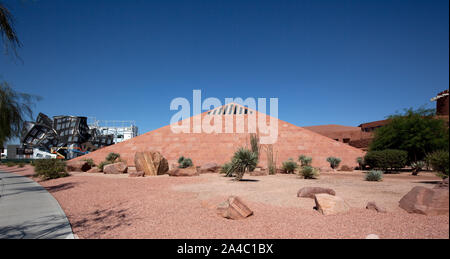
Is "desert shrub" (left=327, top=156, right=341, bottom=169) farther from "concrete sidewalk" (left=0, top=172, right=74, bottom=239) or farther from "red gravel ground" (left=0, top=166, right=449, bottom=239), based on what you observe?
"concrete sidewalk" (left=0, top=172, right=74, bottom=239)

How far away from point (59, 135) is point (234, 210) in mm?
81836

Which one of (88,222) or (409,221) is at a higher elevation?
(409,221)

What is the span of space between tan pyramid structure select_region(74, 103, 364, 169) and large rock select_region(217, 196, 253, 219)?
2069cm

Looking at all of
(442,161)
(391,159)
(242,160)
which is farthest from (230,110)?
(442,161)

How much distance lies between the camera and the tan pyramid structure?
2628 centimetres

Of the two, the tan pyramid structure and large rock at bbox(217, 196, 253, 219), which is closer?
large rock at bbox(217, 196, 253, 219)

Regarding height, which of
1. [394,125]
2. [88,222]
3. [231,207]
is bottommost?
[88,222]

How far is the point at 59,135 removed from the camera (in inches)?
2721

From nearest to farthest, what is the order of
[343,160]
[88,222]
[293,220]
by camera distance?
[293,220], [88,222], [343,160]

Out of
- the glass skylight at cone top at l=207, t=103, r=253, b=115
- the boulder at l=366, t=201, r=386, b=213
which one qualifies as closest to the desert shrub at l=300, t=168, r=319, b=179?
the boulder at l=366, t=201, r=386, b=213
